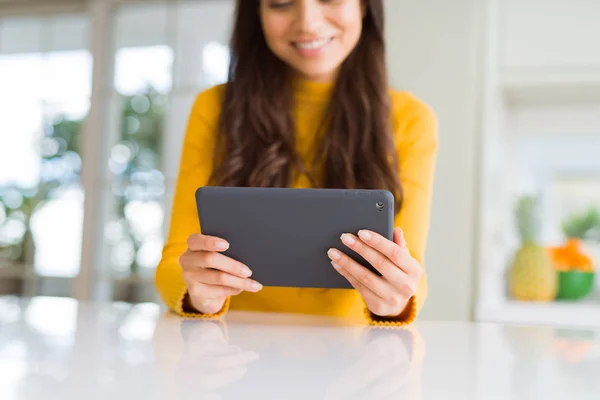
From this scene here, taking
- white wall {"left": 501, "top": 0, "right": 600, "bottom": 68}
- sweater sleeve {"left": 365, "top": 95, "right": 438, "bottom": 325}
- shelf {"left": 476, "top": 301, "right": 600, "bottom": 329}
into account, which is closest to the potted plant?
shelf {"left": 476, "top": 301, "right": 600, "bottom": 329}

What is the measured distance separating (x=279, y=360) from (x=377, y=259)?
0.35m

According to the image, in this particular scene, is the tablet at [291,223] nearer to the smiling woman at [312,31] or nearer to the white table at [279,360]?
the white table at [279,360]

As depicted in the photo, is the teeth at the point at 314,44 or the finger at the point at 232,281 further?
the teeth at the point at 314,44

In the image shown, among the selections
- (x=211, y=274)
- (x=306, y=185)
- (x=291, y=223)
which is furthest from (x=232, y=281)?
(x=306, y=185)

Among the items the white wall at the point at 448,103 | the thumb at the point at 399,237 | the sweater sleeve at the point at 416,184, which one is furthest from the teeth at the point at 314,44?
the white wall at the point at 448,103

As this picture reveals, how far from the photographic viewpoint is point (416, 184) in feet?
4.50

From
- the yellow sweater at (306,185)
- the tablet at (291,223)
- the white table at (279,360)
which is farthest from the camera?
the yellow sweater at (306,185)

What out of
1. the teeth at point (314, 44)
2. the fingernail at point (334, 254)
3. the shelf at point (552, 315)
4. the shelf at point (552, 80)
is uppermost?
the shelf at point (552, 80)

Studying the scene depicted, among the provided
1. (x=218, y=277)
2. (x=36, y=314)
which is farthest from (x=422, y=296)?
(x=36, y=314)

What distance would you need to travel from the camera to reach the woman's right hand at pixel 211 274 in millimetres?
1016

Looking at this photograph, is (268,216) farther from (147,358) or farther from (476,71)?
(476,71)

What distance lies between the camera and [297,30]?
Result: 1.42 m

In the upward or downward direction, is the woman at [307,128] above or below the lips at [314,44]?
below

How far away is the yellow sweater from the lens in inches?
49.9
